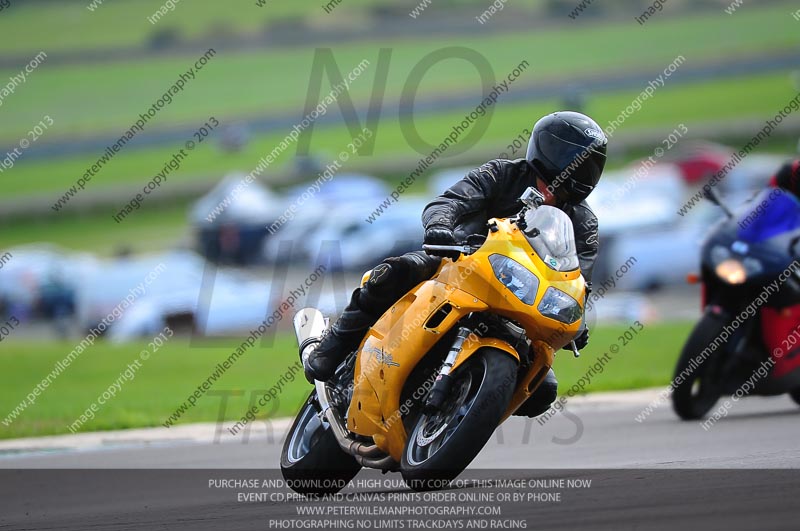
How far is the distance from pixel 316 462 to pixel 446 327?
1377 millimetres

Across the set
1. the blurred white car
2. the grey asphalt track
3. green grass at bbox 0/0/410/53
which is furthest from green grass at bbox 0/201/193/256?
the grey asphalt track

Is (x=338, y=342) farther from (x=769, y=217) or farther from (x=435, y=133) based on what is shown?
(x=435, y=133)

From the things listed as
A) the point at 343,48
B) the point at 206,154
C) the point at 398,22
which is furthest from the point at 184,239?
→ the point at 398,22

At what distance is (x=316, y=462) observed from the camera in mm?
7324

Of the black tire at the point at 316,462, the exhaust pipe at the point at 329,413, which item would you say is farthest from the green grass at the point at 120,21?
the black tire at the point at 316,462

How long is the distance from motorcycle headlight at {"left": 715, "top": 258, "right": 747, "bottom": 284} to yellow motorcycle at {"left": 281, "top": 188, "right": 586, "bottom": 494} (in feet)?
12.6

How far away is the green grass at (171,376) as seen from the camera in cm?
1296

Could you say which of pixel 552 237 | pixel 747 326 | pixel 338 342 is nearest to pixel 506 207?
pixel 552 237

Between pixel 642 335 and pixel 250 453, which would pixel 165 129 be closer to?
pixel 642 335

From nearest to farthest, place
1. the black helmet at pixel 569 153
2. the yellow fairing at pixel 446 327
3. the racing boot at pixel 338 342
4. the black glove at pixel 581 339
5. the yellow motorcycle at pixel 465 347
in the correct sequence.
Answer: the yellow motorcycle at pixel 465 347, the yellow fairing at pixel 446 327, the black glove at pixel 581 339, the black helmet at pixel 569 153, the racing boot at pixel 338 342

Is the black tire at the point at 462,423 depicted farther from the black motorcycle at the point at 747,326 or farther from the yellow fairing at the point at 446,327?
the black motorcycle at the point at 747,326

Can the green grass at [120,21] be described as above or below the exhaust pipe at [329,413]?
below

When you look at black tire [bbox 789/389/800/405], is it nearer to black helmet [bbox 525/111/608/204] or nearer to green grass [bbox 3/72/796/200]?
black helmet [bbox 525/111/608/204]

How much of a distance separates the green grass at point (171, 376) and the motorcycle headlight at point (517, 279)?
6115 millimetres
